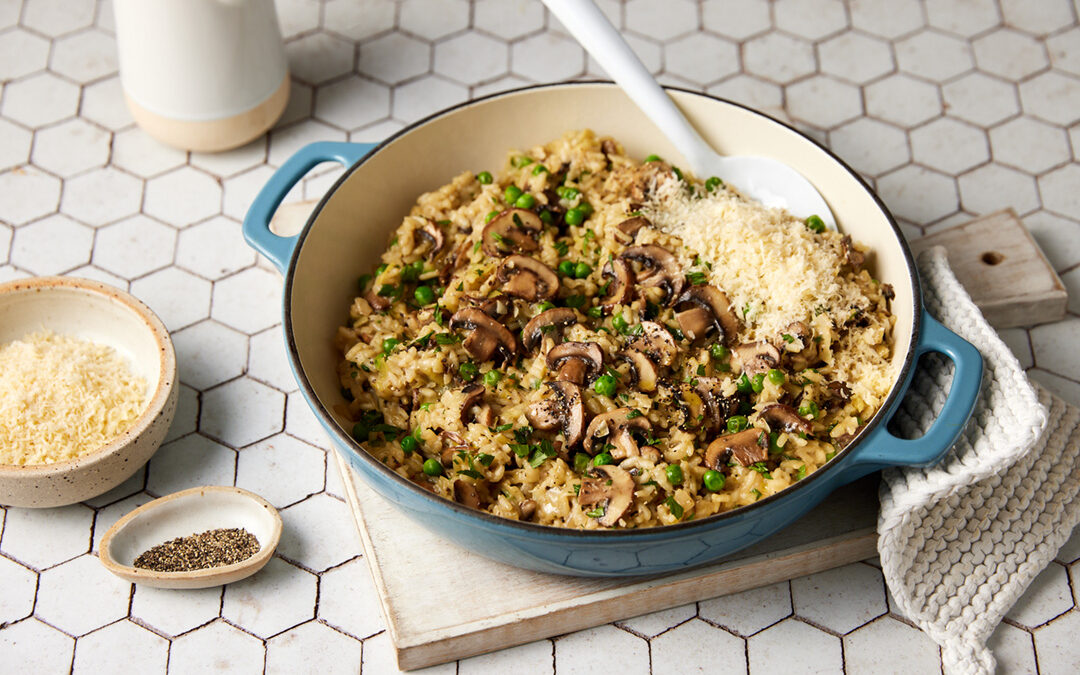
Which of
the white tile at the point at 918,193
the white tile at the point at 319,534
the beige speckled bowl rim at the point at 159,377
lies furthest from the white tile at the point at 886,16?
the beige speckled bowl rim at the point at 159,377

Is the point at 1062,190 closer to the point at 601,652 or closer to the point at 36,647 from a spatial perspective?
the point at 601,652

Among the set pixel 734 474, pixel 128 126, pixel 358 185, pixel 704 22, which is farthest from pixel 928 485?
pixel 128 126

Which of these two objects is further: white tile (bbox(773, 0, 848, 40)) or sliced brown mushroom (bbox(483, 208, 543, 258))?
white tile (bbox(773, 0, 848, 40))

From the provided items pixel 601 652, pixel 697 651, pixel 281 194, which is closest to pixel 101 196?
pixel 281 194

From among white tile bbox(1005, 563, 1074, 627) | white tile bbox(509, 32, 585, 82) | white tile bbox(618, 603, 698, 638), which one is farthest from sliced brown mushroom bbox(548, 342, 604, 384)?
white tile bbox(509, 32, 585, 82)

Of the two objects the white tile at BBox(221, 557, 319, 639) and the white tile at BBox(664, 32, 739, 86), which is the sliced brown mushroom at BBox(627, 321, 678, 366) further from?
the white tile at BBox(664, 32, 739, 86)

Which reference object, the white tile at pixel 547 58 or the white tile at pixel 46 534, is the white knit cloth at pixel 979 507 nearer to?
the white tile at pixel 547 58
